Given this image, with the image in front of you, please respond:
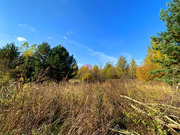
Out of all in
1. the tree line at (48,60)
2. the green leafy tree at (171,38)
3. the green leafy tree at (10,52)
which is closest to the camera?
the green leafy tree at (171,38)

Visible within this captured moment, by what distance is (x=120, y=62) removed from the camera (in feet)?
106

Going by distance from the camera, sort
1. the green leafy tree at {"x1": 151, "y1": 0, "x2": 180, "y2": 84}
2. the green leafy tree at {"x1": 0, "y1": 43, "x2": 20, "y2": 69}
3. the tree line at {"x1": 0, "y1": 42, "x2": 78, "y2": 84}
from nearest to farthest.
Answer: the green leafy tree at {"x1": 151, "y1": 0, "x2": 180, "y2": 84} < the green leafy tree at {"x1": 0, "y1": 43, "x2": 20, "y2": 69} < the tree line at {"x1": 0, "y1": 42, "x2": 78, "y2": 84}

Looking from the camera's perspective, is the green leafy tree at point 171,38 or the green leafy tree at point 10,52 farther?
the green leafy tree at point 10,52

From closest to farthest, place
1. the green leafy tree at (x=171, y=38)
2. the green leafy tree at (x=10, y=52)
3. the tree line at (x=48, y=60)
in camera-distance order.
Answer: the green leafy tree at (x=171, y=38), the green leafy tree at (x=10, y=52), the tree line at (x=48, y=60)

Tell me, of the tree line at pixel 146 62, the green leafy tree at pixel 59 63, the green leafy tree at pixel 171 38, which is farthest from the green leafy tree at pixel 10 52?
the green leafy tree at pixel 171 38

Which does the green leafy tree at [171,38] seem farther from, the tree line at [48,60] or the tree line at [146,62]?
the tree line at [48,60]

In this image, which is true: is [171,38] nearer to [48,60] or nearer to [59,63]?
→ [59,63]

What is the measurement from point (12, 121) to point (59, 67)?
12295 mm

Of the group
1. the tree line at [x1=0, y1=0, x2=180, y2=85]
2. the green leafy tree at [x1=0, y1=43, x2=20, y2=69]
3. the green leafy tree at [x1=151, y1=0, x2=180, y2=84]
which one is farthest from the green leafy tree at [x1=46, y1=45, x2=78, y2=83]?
the green leafy tree at [x1=151, y1=0, x2=180, y2=84]

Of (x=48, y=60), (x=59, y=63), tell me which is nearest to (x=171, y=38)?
(x=59, y=63)

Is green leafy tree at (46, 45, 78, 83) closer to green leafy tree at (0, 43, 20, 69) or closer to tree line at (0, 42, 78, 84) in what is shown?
tree line at (0, 42, 78, 84)

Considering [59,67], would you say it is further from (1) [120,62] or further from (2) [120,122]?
(1) [120,62]

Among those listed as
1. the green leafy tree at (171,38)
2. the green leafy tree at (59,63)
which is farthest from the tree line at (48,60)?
the green leafy tree at (171,38)

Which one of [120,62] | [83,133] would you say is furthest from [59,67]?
[120,62]
